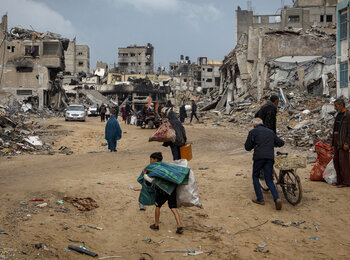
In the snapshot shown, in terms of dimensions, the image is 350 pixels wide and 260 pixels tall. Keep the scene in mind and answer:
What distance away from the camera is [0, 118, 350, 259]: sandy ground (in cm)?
483

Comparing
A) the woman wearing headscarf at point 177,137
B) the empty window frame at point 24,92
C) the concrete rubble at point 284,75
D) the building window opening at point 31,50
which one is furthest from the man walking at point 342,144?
the building window opening at point 31,50

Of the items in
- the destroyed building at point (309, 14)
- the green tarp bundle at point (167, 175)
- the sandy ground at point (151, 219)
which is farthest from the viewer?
the destroyed building at point (309, 14)

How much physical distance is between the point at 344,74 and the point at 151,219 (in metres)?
18.5

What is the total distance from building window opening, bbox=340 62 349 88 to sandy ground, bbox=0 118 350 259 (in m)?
13.2

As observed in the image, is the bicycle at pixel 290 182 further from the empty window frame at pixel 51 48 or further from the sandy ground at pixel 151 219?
the empty window frame at pixel 51 48

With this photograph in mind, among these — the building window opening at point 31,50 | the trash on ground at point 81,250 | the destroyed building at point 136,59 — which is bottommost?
the trash on ground at point 81,250

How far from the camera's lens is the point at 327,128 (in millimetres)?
14664

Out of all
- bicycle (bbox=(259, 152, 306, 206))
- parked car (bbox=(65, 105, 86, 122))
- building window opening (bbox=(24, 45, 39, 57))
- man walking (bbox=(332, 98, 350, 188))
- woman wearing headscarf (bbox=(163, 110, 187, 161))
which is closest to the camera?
bicycle (bbox=(259, 152, 306, 206))

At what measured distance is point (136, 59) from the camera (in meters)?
88.5

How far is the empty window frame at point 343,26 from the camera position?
2039 cm

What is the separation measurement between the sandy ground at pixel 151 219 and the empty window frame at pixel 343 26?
14074 millimetres

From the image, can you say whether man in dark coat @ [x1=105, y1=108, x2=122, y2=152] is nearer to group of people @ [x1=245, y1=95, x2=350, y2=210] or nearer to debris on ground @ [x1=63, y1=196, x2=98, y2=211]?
debris on ground @ [x1=63, y1=196, x2=98, y2=211]

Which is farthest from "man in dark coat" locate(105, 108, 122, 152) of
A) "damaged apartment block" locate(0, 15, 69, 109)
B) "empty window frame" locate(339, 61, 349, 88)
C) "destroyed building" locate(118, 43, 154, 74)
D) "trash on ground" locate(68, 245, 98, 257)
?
"destroyed building" locate(118, 43, 154, 74)

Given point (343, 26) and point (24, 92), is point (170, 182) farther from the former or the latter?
point (24, 92)
